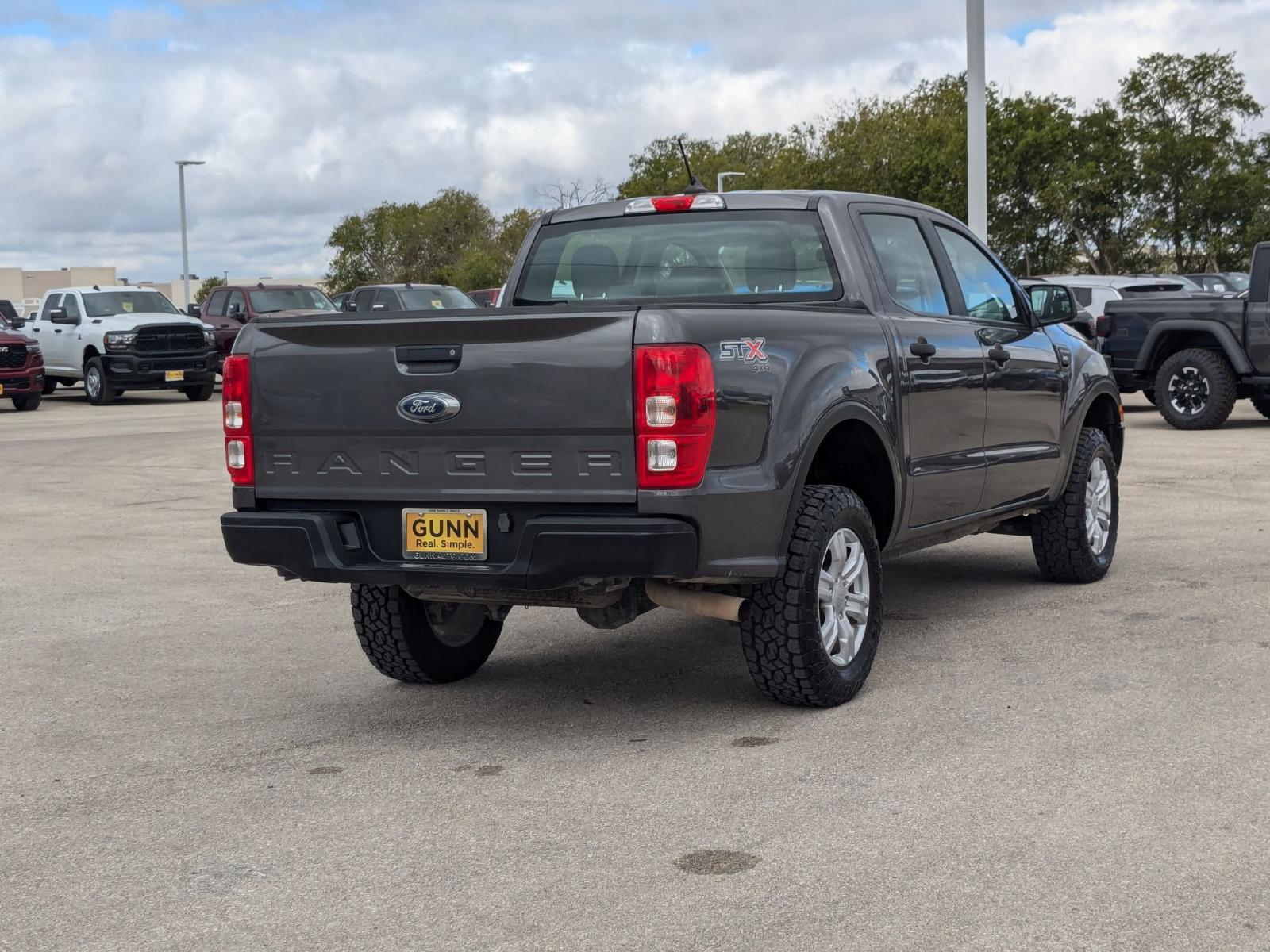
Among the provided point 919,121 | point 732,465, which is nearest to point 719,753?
point 732,465

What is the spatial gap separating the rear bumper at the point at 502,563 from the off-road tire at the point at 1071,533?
3495 mm

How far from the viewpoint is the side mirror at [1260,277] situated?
650 inches

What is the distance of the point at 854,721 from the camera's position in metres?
5.64

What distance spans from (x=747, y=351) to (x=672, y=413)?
1.28ft

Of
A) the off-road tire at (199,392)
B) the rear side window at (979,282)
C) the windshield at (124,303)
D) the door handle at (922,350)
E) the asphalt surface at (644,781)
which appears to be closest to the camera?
the asphalt surface at (644,781)

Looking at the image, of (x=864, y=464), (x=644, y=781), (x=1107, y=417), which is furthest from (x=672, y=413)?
(x=1107, y=417)

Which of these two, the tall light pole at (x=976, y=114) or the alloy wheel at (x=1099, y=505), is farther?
the tall light pole at (x=976, y=114)

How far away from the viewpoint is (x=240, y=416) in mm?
5746

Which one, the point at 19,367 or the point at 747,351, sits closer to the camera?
the point at 747,351

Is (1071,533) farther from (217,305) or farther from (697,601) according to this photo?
(217,305)

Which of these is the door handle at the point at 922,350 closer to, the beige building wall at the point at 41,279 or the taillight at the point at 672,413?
the taillight at the point at 672,413

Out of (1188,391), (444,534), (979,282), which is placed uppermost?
(979,282)

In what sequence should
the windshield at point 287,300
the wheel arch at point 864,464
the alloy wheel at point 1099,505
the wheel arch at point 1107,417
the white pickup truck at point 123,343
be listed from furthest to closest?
the windshield at point 287,300 < the white pickup truck at point 123,343 < the wheel arch at point 1107,417 < the alloy wheel at point 1099,505 < the wheel arch at point 864,464

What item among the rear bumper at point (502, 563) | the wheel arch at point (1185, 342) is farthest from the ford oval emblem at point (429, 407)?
the wheel arch at point (1185, 342)
